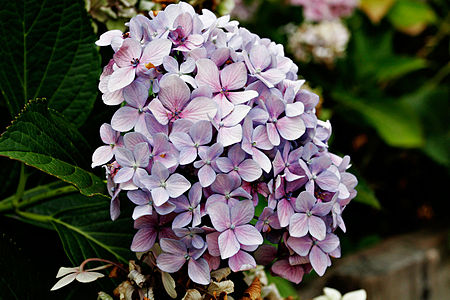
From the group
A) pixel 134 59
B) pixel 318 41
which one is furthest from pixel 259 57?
pixel 318 41

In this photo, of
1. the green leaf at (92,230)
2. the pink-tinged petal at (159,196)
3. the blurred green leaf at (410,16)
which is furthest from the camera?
the blurred green leaf at (410,16)

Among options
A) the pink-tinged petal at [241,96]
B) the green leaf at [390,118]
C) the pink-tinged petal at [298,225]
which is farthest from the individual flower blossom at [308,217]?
the green leaf at [390,118]

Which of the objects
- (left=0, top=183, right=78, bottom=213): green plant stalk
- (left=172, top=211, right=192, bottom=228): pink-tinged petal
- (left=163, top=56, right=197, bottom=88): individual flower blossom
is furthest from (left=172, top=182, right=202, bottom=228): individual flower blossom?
(left=0, top=183, right=78, bottom=213): green plant stalk

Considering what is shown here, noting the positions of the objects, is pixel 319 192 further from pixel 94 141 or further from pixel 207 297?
pixel 94 141

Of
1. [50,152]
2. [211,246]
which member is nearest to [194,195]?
[211,246]

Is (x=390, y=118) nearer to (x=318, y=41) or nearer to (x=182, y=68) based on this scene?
(x=318, y=41)

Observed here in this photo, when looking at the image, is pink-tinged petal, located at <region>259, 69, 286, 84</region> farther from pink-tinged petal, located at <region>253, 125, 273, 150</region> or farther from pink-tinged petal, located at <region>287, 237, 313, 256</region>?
pink-tinged petal, located at <region>287, 237, 313, 256</region>

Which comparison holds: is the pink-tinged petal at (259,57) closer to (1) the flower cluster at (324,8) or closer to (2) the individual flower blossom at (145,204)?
(2) the individual flower blossom at (145,204)
